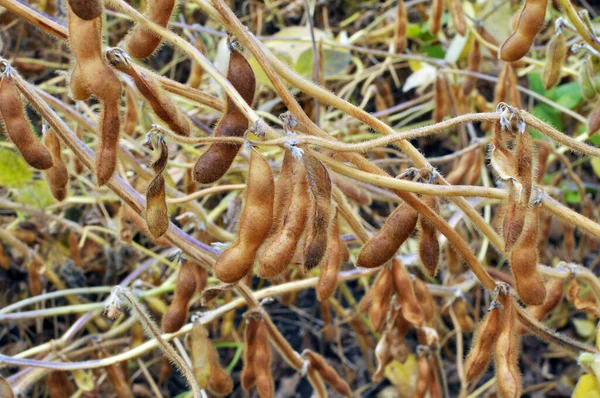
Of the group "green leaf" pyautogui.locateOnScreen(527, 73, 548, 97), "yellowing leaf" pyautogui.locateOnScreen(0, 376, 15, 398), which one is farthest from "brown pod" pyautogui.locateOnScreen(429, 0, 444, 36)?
"yellowing leaf" pyautogui.locateOnScreen(0, 376, 15, 398)

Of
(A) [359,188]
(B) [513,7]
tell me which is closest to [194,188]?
(A) [359,188]

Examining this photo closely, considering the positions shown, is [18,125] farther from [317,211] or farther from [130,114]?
[130,114]

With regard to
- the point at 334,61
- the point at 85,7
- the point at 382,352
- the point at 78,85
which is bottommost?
the point at 382,352

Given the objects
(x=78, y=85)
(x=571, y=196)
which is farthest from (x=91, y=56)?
(x=571, y=196)

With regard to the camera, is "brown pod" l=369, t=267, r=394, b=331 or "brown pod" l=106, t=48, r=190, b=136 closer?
"brown pod" l=106, t=48, r=190, b=136

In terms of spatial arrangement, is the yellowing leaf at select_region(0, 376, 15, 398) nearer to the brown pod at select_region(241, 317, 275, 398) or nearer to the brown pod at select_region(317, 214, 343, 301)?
the brown pod at select_region(241, 317, 275, 398)

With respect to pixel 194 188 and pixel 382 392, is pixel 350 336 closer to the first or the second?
pixel 382 392
